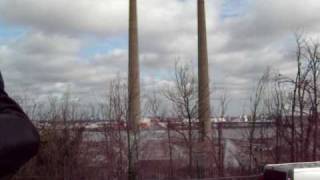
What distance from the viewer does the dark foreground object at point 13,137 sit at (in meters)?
1.48

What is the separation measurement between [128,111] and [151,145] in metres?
1.75

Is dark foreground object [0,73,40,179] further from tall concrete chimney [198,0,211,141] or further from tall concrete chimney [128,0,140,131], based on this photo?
tall concrete chimney [198,0,211,141]

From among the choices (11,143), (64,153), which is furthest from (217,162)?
(11,143)

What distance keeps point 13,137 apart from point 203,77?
89.2ft

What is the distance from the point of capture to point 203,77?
28.6 meters

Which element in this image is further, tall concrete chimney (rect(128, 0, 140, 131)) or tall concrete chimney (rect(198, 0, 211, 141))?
tall concrete chimney (rect(198, 0, 211, 141))

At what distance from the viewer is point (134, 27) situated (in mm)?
30156

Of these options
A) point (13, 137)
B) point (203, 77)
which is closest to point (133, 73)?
point (203, 77)

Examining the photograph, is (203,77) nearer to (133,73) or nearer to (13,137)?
(133,73)

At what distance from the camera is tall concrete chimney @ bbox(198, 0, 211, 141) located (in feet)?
86.0

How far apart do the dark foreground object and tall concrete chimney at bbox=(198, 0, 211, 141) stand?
78.2 ft

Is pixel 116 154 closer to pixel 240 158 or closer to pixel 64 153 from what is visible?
pixel 64 153

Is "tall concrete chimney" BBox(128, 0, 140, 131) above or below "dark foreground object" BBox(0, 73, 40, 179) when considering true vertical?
above

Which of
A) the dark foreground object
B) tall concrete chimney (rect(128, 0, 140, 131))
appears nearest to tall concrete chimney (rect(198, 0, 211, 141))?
tall concrete chimney (rect(128, 0, 140, 131))
